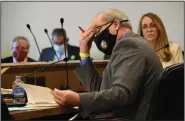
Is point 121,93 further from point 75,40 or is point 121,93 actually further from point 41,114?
point 75,40

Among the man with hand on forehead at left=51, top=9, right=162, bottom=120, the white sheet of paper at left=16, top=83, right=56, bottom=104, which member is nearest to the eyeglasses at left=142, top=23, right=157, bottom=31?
the man with hand on forehead at left=51, top=9, right=162, bottom=120

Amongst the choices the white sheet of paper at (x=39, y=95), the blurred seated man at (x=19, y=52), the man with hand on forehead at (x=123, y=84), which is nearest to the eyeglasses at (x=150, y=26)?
the blurred seated man at (x=19, y=52)

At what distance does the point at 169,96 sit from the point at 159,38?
1.72 meters

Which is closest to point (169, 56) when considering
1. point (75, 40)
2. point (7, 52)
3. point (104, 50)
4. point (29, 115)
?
point (104, 50)

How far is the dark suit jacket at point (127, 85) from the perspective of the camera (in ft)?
4.68

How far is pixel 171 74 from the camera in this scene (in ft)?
4.40

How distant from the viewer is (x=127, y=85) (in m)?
1.42

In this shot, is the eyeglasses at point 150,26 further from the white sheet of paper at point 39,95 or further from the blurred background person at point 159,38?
the white sheet of paper at point 39,95

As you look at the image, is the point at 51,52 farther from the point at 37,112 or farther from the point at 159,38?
the point at 37,112

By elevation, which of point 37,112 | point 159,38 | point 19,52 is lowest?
point 37,112

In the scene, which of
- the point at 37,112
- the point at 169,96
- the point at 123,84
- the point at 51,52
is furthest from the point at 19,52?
the point at 169,96

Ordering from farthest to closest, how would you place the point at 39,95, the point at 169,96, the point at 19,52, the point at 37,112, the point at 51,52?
the point at 51,52, the point at 19,52, the point at 39,95, the point at 37,112, the point at 169,96

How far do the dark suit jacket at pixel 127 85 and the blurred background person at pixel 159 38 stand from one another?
4.58 feet

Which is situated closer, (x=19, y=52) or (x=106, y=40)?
(x=106, y=40)
